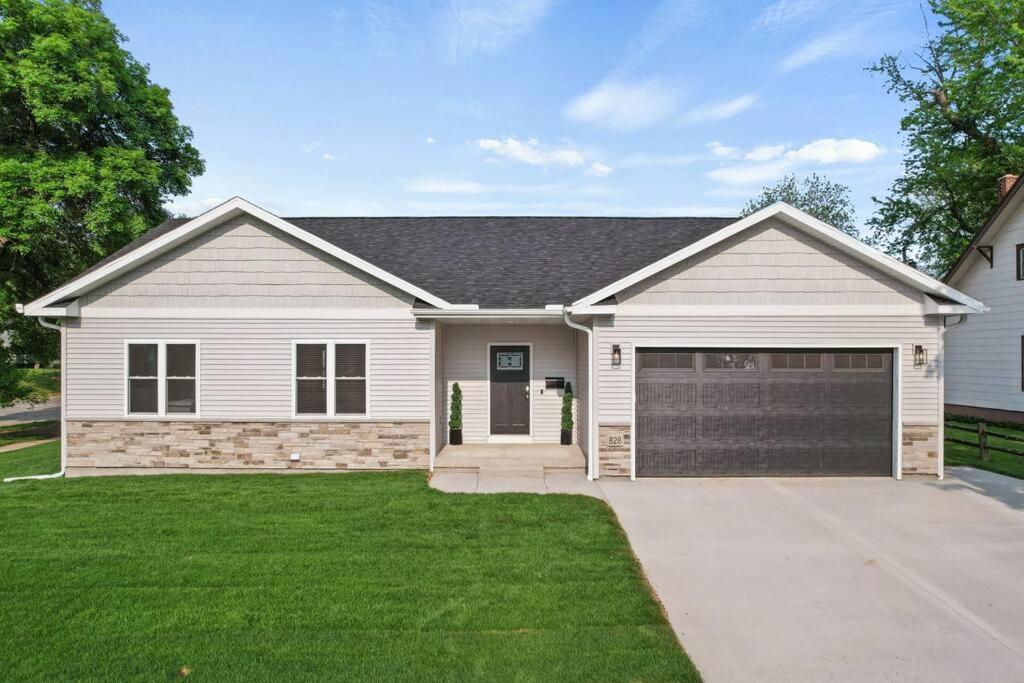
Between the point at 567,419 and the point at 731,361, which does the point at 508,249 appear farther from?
the point at 731,361

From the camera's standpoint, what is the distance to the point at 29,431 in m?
17.0

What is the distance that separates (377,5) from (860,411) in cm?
1244

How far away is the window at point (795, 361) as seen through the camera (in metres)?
9.68

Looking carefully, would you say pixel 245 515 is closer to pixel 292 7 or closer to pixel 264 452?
pixel 264 452

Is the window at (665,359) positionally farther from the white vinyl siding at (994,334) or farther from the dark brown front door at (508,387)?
the white vinyl siding at (994,334)

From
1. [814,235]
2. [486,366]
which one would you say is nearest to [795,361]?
[814,235]

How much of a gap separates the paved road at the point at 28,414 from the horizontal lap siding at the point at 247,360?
1358 centimetres

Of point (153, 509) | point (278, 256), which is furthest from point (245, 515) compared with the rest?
point (278, 256)

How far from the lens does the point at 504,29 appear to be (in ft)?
42.9

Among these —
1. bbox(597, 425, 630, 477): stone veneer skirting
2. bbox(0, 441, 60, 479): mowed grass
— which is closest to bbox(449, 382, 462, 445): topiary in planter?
bbox(597, 425, 630, 477): stone veneer skirting

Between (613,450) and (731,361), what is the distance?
256 centimetres

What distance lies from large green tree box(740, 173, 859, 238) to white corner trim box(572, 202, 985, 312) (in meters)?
36.9

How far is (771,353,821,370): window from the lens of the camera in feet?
31.8

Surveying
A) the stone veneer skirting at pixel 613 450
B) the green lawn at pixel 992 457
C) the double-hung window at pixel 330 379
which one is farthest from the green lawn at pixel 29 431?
the green lawn at pixel 992 457
